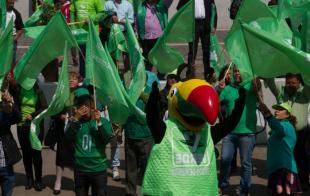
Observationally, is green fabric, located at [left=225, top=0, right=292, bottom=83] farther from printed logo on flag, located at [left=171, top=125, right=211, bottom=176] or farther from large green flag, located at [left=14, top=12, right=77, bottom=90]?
printed logo on flag, located at [left=171, top=125, right=211, bottom=176]

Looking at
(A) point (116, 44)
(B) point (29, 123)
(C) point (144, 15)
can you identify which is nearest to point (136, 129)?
(B) point (29, 123)

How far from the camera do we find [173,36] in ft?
31.6

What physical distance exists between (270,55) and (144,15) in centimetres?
567

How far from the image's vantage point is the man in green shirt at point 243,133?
1012 cm

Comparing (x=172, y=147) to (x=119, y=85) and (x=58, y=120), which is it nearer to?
(x=119, y=85)

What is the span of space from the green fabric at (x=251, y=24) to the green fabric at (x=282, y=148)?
75cm

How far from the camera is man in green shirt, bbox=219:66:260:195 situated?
33.2 feet

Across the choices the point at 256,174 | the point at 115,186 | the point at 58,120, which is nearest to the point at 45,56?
the point at 58,120

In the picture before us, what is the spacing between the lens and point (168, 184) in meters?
6.84

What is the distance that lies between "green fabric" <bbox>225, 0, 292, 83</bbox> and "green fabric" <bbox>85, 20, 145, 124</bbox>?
1.06 m


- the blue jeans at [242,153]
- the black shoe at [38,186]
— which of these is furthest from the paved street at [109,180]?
the blue jeans at [242,153]

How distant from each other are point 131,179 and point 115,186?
2.26 feet

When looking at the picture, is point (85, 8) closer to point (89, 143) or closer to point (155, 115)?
point (89, 143)

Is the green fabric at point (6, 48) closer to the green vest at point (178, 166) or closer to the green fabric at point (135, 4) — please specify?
the green vest at point (178, 166)
